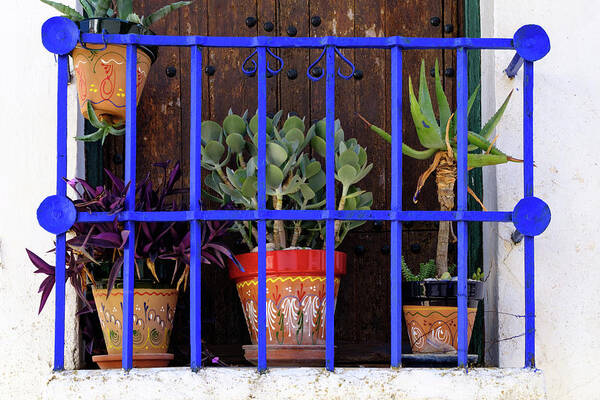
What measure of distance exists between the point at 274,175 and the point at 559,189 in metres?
0.86

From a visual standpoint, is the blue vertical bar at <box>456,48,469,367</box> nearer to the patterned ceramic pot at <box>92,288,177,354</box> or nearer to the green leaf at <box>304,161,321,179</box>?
the green leaf at <box>304,161,321,179</box>

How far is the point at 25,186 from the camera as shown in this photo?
279 centimetres

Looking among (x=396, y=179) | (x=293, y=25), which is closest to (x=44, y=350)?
(x=396, y=179)

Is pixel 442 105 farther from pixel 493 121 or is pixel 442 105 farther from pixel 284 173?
pixel 284 173

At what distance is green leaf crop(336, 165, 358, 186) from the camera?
2680mm

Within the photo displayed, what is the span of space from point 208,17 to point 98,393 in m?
1.35

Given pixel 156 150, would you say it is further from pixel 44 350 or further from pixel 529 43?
pixel 529 43

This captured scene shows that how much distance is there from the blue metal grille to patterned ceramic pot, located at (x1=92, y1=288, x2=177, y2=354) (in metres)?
0.17

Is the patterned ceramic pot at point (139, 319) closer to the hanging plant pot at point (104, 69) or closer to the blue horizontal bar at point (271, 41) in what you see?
the hanging plant pot at point (104, 69)

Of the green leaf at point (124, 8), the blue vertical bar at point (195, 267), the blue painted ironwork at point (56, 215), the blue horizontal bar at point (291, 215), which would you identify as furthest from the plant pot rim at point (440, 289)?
the green leaf at point (124, 8)

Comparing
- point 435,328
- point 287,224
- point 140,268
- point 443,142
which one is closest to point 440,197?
point 443,142

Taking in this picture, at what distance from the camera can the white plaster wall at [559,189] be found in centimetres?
275

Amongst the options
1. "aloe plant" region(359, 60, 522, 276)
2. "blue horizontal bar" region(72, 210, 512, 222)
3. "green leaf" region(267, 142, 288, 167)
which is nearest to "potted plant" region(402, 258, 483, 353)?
"aloe plant" region(359, 60, 522, 276)

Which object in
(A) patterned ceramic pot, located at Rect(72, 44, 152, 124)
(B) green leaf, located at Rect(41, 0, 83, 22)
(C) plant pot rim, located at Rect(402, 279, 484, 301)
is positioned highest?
(B) green leaf, located at Rect(41, 0, 83, 22)
